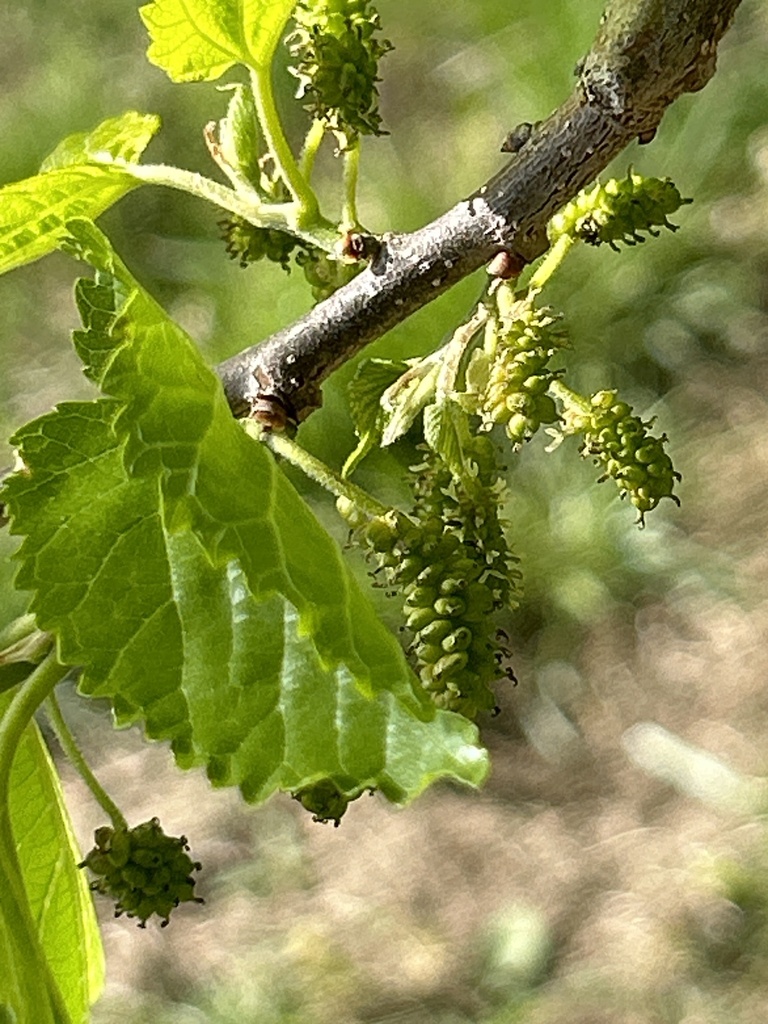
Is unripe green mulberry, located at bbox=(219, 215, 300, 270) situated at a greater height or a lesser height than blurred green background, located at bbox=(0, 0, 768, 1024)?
lesser

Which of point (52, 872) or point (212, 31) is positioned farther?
point (52, 872)

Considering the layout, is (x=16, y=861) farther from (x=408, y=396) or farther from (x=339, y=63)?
(x=339, y=63)

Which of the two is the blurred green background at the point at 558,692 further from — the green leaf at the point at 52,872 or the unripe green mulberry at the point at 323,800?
the unripe green mulberry at the point at 323,800

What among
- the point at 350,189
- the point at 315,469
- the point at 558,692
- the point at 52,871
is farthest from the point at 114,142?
the point at 558,692

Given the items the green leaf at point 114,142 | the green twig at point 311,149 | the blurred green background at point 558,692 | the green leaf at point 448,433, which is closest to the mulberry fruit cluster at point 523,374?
the green leaf at point 448,433

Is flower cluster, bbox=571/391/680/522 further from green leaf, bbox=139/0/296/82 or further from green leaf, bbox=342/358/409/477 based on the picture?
green leaf, bbox=139/0/296/82

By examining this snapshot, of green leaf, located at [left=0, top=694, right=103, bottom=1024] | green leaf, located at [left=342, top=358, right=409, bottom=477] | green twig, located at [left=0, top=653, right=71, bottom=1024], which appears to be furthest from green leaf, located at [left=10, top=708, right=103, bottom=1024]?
green leaf, located at [left=342, top=358, right=409, bottom=477]
